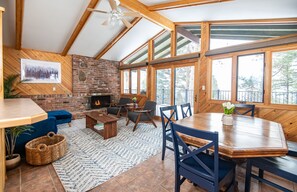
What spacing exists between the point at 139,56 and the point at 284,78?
503 centimetres

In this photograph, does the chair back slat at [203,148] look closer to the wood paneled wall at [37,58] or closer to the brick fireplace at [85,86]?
the brick fireplace at [85,86]

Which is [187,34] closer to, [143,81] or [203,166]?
[143,81]

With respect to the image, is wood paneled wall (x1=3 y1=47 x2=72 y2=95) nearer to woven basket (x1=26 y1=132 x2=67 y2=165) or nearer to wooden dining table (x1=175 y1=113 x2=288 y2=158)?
woven basket (x1=26 y1=132 x2=67 y2=165)

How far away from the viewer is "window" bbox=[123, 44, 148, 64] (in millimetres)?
6316

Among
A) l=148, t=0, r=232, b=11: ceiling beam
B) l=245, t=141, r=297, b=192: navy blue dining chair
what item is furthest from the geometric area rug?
l=148, t=0, r=232, b=11: ceiling beam

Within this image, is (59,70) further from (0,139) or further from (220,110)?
(220,110)

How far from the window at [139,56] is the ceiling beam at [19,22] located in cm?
394

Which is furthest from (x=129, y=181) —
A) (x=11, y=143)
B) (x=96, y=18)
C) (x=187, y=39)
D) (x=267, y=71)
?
(x=187, y=39)

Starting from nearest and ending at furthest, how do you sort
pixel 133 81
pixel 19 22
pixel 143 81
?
pixel 19 22 < pixel 143 81 < pixel 133 81

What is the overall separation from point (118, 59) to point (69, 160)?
5429 millimetres

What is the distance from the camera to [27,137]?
264 cm

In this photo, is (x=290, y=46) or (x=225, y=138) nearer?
(x=225, y=138)

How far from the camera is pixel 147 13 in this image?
13.6 feet

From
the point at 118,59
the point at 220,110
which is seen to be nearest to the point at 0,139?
the point at 220,110
